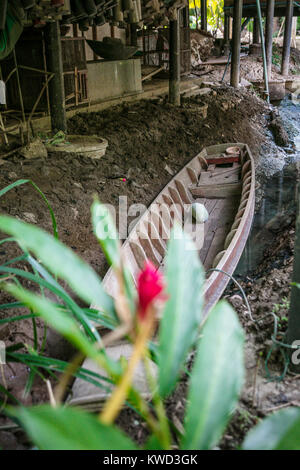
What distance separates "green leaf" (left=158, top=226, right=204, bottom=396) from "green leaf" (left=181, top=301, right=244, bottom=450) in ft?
0.17

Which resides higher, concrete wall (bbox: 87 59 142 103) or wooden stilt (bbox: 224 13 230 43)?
wooden stilt (bbox: 224 13 230 43)

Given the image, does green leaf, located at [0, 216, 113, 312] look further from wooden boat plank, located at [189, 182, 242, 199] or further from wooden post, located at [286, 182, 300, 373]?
wooden boat plank, located at [189, 182, 242, 199]

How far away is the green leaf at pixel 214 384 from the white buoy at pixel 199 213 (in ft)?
20.1

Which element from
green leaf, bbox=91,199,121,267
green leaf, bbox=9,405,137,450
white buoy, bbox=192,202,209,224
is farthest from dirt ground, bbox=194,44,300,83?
green leaf, bbox=9,405,137,450

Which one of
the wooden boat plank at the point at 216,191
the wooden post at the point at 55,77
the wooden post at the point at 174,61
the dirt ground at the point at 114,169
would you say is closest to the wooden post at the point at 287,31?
the dirt ground at the point at 114,169

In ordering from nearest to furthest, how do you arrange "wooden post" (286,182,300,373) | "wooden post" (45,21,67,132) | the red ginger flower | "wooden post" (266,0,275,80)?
the red ginger flower, "wooden post" (286,182,300,373), "wooden post" (45,21,67,132), "wooden post" (266,0,275,80)

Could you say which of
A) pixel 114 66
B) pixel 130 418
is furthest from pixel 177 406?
pixel 114 66

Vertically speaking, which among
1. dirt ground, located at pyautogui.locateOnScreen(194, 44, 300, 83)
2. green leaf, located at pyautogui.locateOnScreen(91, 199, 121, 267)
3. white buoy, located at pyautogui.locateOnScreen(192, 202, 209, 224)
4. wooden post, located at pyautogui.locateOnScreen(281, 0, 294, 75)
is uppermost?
wooden post, located at pyautogui.locateOnScreen(281, 0, 294, 75)

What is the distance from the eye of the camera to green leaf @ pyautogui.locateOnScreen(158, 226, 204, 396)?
38.9 inches

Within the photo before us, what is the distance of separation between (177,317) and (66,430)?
0.34m

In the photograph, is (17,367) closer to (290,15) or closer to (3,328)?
(3,328)

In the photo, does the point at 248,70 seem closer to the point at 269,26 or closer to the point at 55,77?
the point at 269,26

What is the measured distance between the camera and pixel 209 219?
740cm

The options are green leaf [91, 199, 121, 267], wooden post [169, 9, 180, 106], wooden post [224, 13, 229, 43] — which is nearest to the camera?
green leaf [91, 199, 121, 267]
